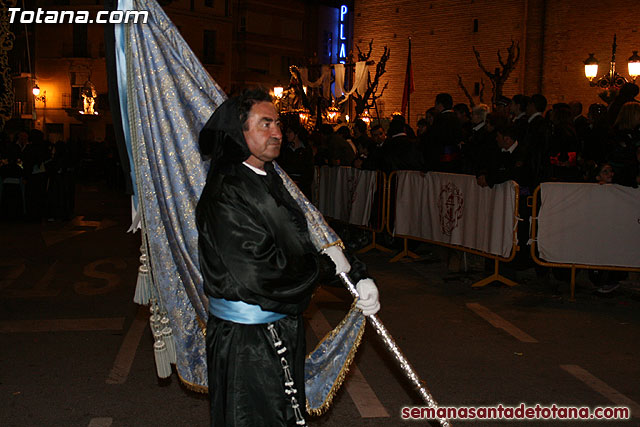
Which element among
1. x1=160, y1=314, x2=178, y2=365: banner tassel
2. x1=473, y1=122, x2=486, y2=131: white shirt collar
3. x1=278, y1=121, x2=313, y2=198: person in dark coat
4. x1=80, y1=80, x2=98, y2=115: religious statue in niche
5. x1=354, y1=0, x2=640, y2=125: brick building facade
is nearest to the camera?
x1=160, y1=314, x2=178, y2=365: banner tassel

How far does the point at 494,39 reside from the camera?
33344 millimetres

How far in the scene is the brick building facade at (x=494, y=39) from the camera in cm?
2936

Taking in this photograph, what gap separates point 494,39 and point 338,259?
32.2 m

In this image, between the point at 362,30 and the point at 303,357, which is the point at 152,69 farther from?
the point at 362,30

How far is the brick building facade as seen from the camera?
29.4 m

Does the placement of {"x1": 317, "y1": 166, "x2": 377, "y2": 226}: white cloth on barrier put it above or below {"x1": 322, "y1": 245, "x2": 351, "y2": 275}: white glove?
below

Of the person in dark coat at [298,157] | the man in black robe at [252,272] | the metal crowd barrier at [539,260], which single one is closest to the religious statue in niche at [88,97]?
the person in dark coat at [298,157]

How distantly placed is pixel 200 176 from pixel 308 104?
27501mm

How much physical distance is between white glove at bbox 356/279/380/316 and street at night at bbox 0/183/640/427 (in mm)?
1094

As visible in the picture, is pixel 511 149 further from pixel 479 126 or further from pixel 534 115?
pixel 479 126

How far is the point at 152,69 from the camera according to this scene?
139 inches

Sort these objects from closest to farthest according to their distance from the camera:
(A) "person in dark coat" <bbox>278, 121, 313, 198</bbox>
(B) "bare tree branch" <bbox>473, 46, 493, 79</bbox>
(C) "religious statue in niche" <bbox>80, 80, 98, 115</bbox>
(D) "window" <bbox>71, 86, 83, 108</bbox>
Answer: (A) "person in dark coat" <bbox>278, 121, 313, 198</bbox>
(B) "bare tree branch" <bbox>473, 46, 493, 79</bbox>
(C) "religious statue in niche" <bbox>80, 80, 98, 115</bbox>
(D) "window" <bbox>71, 86, 83, 108</bbox>

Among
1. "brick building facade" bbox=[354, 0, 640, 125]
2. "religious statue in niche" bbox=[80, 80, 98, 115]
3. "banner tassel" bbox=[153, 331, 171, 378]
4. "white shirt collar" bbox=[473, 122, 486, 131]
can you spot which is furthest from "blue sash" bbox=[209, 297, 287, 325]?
"religious statue in niche" bbox=[80, 80, 98, 115]

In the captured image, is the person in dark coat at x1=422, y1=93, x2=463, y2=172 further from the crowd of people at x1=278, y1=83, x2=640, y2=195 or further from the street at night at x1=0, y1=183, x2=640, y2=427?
the street at night at x1=0, y1=183, x2=640, y2=427
